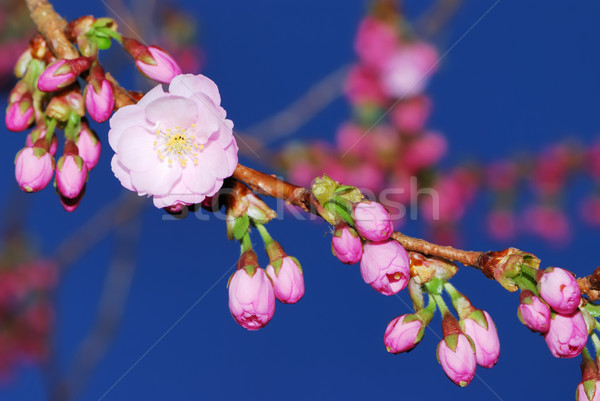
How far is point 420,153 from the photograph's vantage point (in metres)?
1.96

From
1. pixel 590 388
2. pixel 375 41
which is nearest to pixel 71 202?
pixel 590 388

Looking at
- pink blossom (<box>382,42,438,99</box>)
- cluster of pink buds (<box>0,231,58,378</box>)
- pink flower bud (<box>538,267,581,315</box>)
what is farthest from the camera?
cluster of pink buds (<box>0,231,58,378</box>)

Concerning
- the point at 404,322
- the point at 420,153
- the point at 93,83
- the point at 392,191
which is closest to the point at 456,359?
the point at 404,322

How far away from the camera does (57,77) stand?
59 centimetres

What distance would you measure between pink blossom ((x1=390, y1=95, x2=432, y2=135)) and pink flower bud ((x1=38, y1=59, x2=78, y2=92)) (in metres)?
1.54

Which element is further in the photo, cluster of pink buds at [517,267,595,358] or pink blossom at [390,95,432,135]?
pink blossom at [390,95,432,135]

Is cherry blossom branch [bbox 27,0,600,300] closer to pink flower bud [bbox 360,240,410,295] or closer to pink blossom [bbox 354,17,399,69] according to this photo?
pink flower bud [bbox 360,240,410,295]

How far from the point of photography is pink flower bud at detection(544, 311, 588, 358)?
1.72 feet

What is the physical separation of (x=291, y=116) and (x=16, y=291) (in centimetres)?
112

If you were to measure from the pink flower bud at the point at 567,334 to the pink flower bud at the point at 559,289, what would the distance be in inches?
0.7

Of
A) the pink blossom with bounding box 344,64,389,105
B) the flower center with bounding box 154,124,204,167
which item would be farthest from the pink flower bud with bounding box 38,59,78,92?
the pink blossom with bounding box 344,64,389,105

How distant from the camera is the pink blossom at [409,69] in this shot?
1.94 m

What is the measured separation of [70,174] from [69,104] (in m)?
0.07

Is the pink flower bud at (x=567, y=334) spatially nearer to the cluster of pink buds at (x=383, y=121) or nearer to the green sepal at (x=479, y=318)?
the green sepal at (x=479, y=318)
